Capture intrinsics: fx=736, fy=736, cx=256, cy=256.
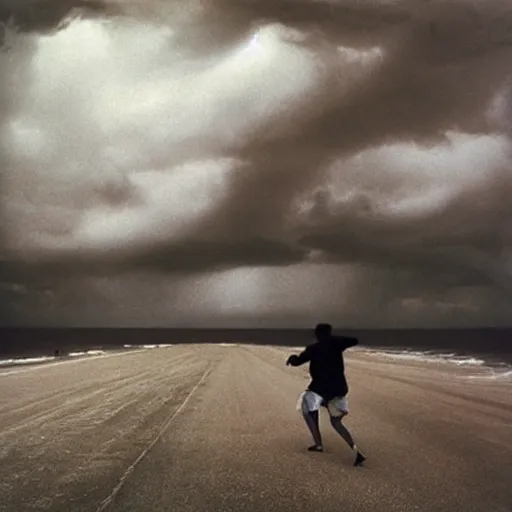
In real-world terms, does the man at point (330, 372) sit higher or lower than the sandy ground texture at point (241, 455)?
higher

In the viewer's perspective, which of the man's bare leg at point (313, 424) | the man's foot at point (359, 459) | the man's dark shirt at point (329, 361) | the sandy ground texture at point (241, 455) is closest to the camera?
the sandy ground texture at point (241, 455)

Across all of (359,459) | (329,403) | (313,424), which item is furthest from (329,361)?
(359,459)

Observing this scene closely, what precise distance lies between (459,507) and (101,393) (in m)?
16.2

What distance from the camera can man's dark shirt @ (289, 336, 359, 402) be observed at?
10930mm

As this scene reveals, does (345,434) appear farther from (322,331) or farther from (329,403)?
(322,331)

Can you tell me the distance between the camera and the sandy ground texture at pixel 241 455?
29.3ft

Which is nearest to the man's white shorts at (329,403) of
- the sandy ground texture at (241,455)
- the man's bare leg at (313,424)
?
the man's bare leg at (313,424)

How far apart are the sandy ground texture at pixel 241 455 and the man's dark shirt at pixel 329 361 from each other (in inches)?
44.4

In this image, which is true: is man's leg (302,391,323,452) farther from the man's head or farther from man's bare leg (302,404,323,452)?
the man's head

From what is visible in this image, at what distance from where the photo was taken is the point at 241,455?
39.0 feet

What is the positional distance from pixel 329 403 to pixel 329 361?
65 centimetres

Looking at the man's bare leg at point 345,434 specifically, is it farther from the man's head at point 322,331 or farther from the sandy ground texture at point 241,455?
the man's head at point 322,331

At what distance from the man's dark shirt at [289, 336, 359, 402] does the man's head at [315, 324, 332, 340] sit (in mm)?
66

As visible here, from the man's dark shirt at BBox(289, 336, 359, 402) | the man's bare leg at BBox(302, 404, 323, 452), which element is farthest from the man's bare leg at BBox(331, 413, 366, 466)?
the man's bare leg at BBox(302, 404, 323, 452)
